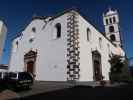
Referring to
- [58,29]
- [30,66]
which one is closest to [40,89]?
[30,66]

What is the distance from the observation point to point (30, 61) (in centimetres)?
1816

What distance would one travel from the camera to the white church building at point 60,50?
14.6 metres

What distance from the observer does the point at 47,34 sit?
17.6 meters

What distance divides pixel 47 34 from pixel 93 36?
20.6 ft

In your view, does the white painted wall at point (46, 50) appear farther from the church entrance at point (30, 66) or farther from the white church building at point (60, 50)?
Result: the church entrance at point (30, 66)

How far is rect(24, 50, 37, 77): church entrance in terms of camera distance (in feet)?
58.1

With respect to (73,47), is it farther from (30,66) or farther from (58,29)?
(30,66)

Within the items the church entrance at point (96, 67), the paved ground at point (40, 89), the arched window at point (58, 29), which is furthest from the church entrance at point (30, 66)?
the church entrance at point (96, 67)

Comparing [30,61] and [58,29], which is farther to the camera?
[30,61]

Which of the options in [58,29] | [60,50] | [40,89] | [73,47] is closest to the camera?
[40,89]

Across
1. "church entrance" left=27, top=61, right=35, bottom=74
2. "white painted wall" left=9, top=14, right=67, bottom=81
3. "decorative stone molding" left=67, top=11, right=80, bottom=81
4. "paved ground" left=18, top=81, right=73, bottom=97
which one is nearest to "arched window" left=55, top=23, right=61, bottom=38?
"white painted wall" left=9, top=14, right=67, bottom=81

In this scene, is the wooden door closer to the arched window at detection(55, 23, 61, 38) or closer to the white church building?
the white church building

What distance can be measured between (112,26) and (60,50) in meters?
25.4

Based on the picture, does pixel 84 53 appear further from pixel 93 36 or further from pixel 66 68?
pixel 93 36
